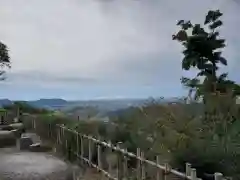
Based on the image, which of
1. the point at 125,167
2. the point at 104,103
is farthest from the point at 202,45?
the point at 125,167

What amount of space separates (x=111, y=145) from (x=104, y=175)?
702mm

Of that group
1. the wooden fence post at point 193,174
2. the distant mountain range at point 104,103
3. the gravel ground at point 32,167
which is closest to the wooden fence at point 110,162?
the wooden fence post at point 193,174

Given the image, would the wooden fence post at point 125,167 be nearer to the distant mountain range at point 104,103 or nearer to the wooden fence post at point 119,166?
the wooden fence post at point 119,166

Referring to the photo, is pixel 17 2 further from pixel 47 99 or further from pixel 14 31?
pixel 47 99

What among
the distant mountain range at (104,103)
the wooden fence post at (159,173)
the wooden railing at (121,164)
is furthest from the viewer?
the distant mountain range at (104,103)

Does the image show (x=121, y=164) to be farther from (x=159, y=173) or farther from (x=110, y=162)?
(x=159, y=173)

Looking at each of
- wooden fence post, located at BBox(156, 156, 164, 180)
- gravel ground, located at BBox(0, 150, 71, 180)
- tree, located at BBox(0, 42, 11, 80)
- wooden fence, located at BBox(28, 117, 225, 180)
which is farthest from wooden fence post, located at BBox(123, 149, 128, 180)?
tree, located at BBox(0, 42, 11, 80)

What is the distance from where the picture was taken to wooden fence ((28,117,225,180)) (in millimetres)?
4695

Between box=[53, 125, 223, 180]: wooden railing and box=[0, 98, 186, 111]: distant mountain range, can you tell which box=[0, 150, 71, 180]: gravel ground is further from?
box=[0, 98, 186, 111]: distant mountain range

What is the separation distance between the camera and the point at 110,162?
6953 mm

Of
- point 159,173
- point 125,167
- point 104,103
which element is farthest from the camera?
point 104,103

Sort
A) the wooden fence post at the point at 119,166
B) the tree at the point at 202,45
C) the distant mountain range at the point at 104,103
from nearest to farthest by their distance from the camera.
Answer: the wooden fence post at the point at 119,166, the distant mountain range at the point at 104,103, the tree at the point at 202,45

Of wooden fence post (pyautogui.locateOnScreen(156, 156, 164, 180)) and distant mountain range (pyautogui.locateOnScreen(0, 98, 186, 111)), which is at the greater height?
distant mountain range (pyautogui.locateOnScreen(0, 98, 186, 111))

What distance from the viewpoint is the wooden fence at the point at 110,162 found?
4695 mm
